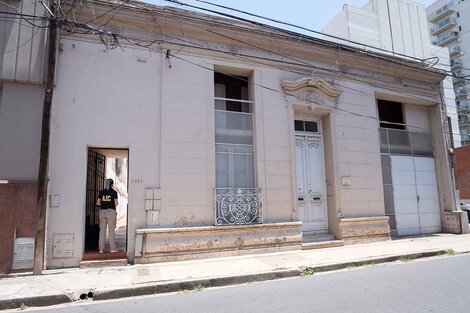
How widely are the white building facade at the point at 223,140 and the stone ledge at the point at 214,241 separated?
3 cm

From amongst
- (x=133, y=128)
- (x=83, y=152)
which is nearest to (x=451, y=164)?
(x=133, y=128)

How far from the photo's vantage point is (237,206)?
9219 mm

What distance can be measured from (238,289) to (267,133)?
186 inches

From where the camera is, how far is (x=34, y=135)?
7.59 meters

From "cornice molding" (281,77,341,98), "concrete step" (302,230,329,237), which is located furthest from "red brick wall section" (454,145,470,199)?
"concrete step" (302,230,329,237)

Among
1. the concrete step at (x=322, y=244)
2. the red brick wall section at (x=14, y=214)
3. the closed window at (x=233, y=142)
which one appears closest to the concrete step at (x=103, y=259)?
the red brick wall section at (x=14, y=214)

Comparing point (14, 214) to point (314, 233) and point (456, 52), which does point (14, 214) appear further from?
point (456, 52)

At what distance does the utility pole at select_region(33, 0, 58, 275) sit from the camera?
7027mm

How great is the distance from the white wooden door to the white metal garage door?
305 centimetres

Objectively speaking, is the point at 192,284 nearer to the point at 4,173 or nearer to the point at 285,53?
the point at 4,173

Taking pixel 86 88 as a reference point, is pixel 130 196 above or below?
→ below

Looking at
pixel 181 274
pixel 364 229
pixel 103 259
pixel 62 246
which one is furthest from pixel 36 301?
pixel 364 229

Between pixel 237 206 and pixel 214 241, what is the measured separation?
1.11m

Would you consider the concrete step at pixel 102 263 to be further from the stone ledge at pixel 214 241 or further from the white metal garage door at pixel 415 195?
the white metal garage door at pixel 415 195
